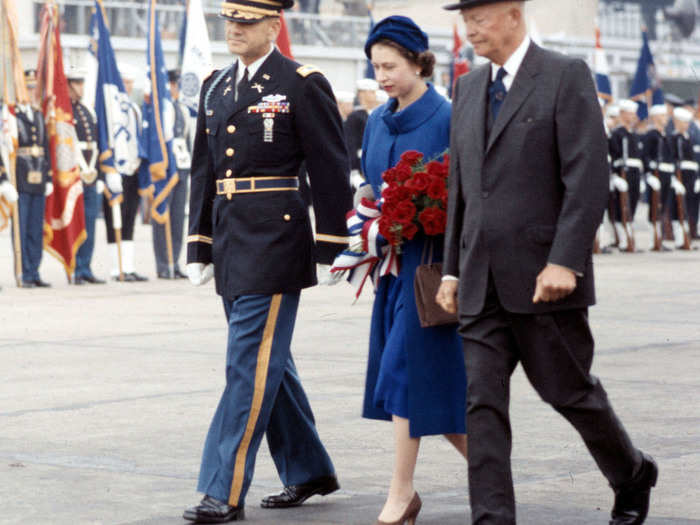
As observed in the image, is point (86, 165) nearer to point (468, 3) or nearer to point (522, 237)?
point (468, 3)

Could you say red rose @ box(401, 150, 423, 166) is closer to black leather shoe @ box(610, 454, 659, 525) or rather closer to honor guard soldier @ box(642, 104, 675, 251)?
black leather shoe @ box(610, 454, 659, 525)

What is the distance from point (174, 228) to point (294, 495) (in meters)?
11.3

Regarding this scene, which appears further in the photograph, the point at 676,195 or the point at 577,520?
the point at 676,195

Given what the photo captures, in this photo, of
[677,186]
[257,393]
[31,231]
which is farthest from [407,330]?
[677,186]

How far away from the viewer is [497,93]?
4840mm

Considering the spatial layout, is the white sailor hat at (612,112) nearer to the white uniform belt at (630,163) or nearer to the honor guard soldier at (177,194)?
the white uniform belt at (630,163)

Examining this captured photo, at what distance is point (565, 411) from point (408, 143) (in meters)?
1.17

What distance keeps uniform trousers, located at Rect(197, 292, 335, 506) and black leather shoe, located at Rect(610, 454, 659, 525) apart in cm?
115

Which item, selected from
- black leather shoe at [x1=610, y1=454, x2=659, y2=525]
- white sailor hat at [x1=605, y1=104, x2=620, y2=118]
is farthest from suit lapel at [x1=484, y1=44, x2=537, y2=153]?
white sailor hat at [x1=605, y1=104, x2=620, y2=118]

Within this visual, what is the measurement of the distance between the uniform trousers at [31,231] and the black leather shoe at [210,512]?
1046cm

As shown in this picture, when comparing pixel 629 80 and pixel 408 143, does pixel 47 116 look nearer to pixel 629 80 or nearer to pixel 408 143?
pixel 408 143

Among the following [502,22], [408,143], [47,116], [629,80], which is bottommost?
[629,80]

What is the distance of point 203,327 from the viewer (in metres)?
11.6

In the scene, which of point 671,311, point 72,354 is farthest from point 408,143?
point 671,311
